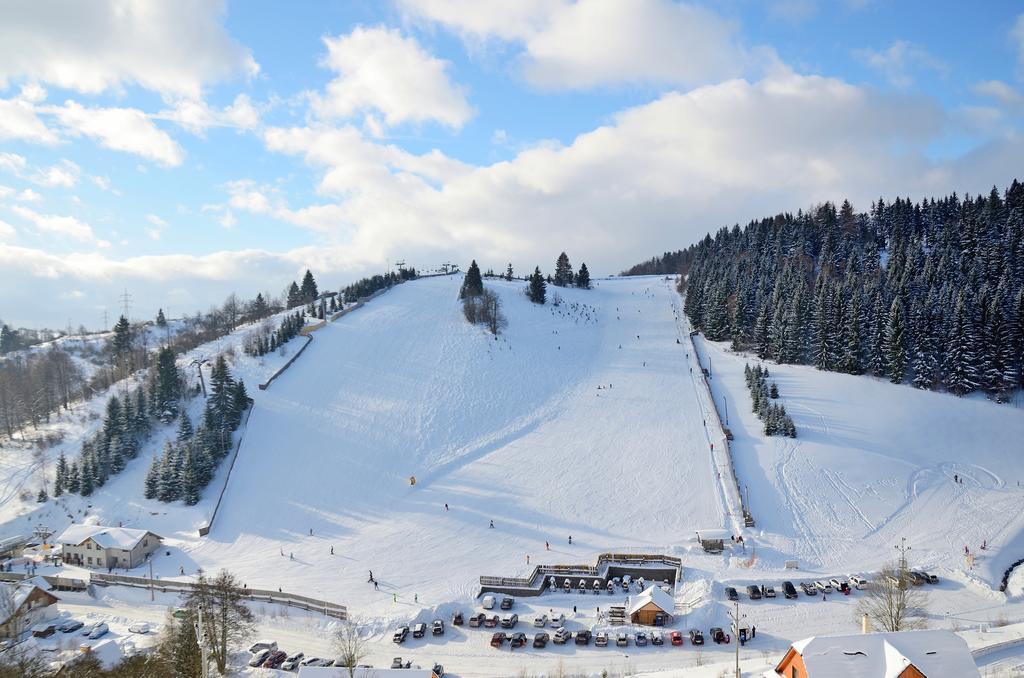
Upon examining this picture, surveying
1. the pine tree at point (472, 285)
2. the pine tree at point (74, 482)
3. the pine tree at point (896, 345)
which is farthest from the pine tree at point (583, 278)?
the pine tree at point (74, 482)

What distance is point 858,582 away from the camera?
28.5 meters

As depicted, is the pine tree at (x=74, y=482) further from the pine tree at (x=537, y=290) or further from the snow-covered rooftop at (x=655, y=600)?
the pine tree at (x=537, y=290)

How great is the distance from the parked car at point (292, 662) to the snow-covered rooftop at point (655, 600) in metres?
13.6

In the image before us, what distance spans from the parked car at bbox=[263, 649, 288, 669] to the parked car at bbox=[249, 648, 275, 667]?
0.73 feet

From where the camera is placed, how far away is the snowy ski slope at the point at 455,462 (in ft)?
113

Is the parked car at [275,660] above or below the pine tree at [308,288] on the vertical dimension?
below

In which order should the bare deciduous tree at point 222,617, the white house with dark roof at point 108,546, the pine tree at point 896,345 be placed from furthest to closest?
the pine tree at point 896,345, the white house with dark roof at point 108,546, the bare deciduous tree at point 222,617

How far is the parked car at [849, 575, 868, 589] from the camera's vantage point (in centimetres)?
2823

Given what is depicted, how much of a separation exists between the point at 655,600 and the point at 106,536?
1295 inches

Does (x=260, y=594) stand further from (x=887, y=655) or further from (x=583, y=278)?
(x=583, y=278)

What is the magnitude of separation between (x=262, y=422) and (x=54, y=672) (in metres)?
31.0

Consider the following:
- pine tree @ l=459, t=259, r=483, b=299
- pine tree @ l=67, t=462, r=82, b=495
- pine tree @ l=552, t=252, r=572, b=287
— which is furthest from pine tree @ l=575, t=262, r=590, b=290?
pine tree @ l=67, t=462, r=82, b=495

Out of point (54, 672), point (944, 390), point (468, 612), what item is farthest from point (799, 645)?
point (944, 390)

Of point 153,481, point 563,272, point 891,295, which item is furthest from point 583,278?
point 153,481
